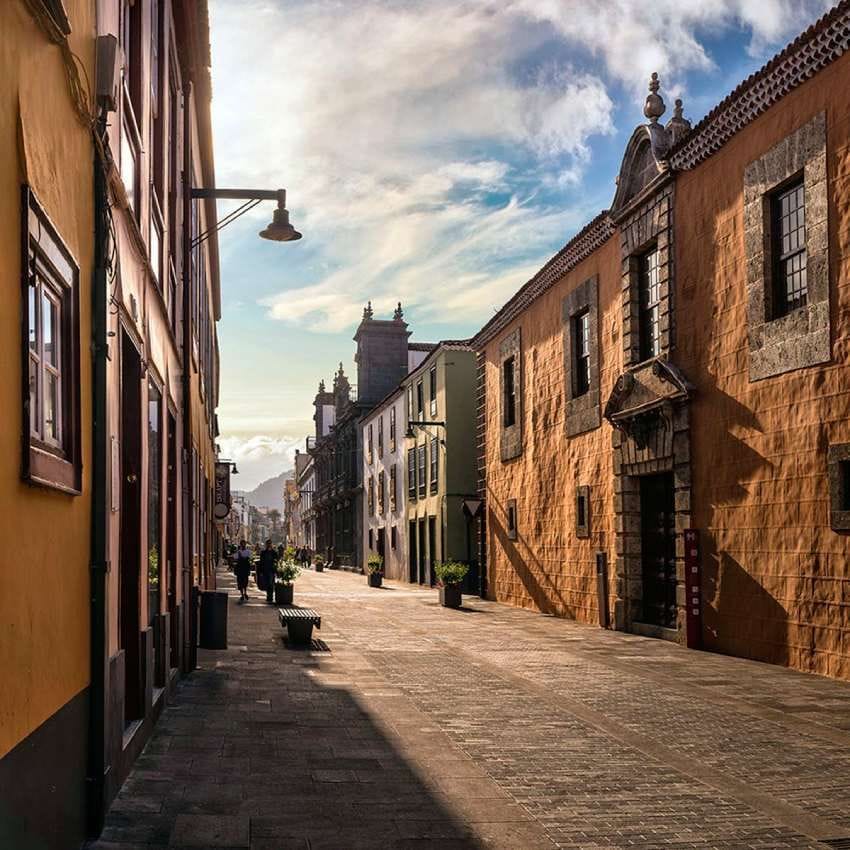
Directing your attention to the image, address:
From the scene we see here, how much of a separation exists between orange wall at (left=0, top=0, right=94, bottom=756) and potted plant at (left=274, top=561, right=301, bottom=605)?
66.4 feet

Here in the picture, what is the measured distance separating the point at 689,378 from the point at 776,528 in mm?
3256

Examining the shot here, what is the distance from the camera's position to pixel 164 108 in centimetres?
1150

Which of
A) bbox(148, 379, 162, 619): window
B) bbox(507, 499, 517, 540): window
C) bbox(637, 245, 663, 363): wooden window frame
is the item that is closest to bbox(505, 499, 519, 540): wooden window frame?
bbox(507, 499, 517, 540): window

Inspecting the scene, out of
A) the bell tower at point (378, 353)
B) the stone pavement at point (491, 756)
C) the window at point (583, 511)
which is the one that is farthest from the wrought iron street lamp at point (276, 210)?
the bell tower at point (378, 353)

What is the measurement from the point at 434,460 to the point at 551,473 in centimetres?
1555

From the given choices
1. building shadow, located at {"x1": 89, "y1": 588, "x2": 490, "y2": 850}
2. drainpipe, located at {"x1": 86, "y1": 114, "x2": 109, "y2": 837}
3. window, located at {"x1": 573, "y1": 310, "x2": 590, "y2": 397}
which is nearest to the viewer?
drainpipe, located at {"x1": 86, "y1": 114, "x2": 109, "y2": 837}

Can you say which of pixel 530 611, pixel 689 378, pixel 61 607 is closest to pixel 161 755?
pixel 61 607

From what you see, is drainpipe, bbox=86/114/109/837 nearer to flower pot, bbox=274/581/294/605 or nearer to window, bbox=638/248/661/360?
window, bbox=638/248/661/360

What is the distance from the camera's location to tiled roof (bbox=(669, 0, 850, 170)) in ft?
40.8

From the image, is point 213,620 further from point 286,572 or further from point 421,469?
point 421,469

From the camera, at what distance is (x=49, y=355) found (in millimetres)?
5078

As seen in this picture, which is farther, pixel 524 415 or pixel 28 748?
pixel 524 415

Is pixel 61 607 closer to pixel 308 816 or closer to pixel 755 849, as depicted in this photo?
pixel 308 816

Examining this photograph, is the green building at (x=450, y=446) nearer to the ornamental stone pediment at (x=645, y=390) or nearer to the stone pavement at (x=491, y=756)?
the ornamental stone pediment at (x=645, y=390)
